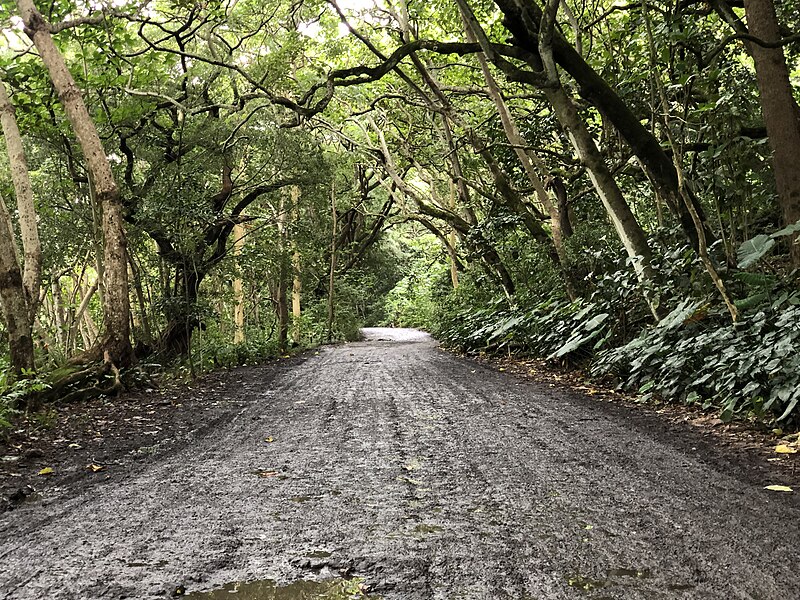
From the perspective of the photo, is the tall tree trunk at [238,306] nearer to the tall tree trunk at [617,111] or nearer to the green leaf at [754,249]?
the tall tree trunk at [617,111]

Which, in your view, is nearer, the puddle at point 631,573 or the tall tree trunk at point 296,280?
the puddle at point 631,573

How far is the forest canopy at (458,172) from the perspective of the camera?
5965mm

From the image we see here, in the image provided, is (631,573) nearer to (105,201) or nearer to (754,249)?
(754,249)

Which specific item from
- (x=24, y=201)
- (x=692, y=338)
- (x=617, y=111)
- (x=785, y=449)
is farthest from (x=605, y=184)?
(x=24, y=201)

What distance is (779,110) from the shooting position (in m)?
5.91

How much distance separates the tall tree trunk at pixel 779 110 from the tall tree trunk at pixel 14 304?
26.6ft

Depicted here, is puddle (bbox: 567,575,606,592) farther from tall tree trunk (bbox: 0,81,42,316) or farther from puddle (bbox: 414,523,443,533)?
tall tree trunk (bbox: 0,81,42,316)

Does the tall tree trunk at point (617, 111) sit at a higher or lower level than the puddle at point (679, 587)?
higher

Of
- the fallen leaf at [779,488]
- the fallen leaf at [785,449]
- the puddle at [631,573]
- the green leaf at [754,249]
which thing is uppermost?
the green leaf at [754,249]

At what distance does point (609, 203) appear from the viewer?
7594 millimetres

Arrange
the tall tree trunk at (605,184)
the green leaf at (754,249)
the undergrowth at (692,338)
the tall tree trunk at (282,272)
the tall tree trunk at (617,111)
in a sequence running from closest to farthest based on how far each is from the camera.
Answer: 1. the undergrowth at (692,338)
2. the green leaf at (754,249)
3. the tall tree trunk at (617,111)
4. the tall tree trunk at (605,184)
5. the tall tree trunk at (282,272)

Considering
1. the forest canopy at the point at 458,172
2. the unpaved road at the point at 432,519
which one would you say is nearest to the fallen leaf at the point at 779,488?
the unpaved road at the point at 432,519

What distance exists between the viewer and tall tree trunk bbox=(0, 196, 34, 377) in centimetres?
669

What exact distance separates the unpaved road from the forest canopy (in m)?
1.69
